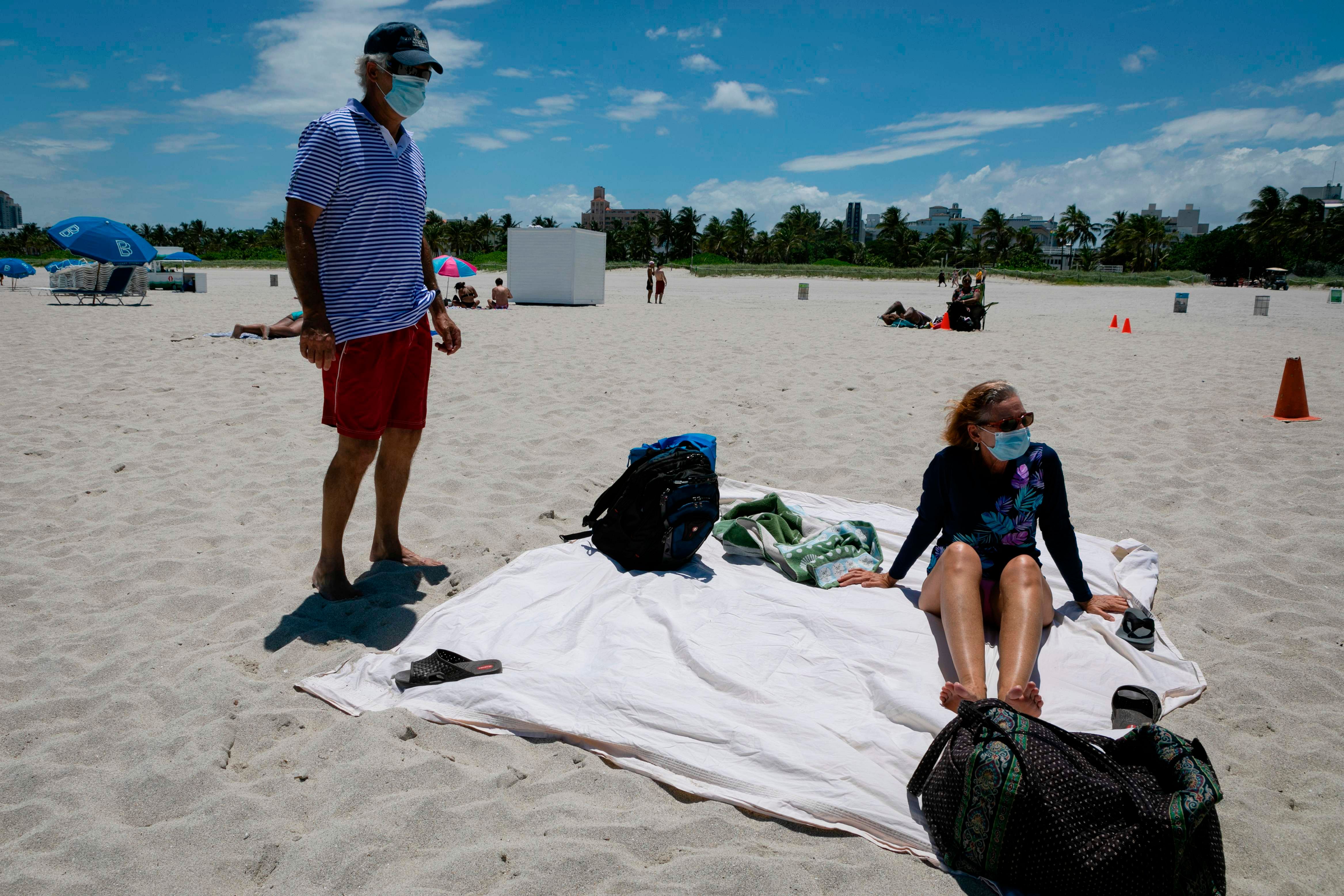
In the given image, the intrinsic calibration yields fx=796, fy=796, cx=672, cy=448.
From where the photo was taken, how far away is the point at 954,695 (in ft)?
8.15

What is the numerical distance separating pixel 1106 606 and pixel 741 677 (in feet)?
5.34

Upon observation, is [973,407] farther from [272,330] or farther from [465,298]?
[465,298]

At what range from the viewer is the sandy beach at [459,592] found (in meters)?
1.96

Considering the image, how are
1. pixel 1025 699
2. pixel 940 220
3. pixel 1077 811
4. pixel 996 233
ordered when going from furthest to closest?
pixel 940 220
pixel 996 233
pixel 1025 699
pixel 1077 811

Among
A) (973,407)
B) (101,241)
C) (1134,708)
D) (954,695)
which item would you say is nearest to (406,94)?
(973,407)

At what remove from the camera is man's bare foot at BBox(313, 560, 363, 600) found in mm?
3279

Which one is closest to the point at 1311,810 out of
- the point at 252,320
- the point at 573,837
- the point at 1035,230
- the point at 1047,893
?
the point at 1047,893

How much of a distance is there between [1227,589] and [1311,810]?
1613 mm

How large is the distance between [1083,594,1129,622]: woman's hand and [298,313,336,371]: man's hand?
315cm

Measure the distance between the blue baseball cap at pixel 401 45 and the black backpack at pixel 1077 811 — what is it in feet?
9.88

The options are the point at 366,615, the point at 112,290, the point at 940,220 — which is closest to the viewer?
the point at 366,615

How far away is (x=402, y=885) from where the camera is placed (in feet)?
6.01

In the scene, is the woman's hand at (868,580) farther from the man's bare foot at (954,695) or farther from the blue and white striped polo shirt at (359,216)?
the blue and white striped polo shirt at (359,216)

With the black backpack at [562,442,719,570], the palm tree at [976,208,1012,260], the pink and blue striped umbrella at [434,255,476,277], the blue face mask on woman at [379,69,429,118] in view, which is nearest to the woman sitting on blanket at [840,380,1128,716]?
Result: the black backpack at [562,442,719,570]
